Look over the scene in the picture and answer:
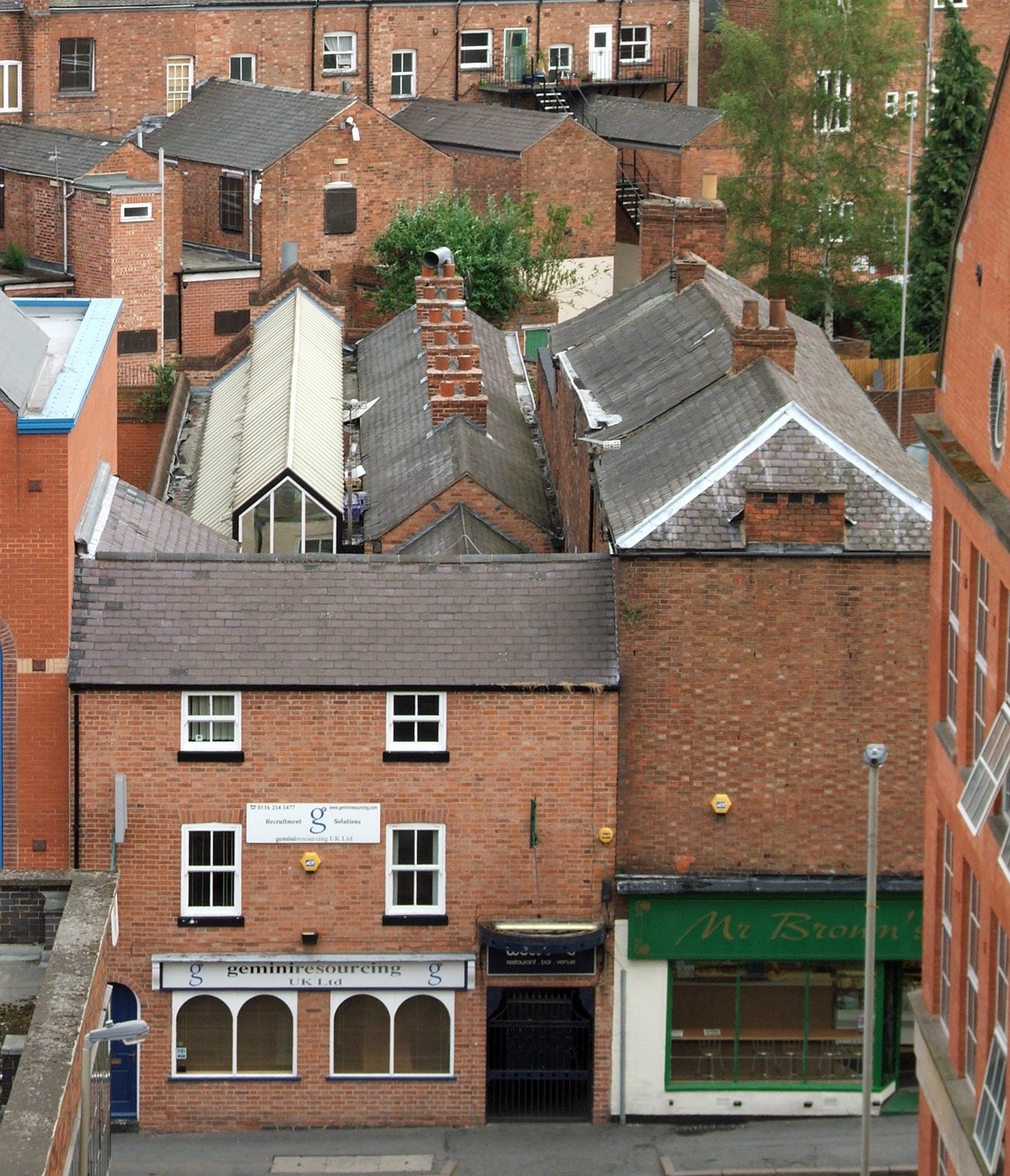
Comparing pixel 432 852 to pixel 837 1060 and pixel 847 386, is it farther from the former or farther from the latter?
pixel 847 386

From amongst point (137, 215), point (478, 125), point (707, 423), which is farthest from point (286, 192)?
point (707, 423)

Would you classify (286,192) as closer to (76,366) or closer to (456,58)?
(456,58)

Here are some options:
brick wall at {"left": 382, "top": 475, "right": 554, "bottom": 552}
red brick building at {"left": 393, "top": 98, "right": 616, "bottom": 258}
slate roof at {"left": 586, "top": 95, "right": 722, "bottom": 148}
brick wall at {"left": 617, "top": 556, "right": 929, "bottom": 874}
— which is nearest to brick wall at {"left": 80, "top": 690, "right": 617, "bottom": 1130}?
brick wall at {"left": 617, "top": 556, "right": 929, "bottom": 874}

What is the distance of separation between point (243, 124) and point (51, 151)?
21.4 feet

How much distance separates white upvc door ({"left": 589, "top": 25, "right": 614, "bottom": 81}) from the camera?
8694 centimetres

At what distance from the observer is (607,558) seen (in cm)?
3581

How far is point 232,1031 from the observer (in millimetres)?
35438

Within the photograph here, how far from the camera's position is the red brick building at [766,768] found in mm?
34906

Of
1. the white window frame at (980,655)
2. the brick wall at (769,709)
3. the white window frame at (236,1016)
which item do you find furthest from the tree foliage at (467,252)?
the white window frame at (980,655)

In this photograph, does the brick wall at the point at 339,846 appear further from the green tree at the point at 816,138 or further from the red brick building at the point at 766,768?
the green tree at the point at 816,138

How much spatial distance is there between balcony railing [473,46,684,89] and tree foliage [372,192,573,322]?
14.8 meters

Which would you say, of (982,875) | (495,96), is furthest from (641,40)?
(982,875)

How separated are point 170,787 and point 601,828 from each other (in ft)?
19.7

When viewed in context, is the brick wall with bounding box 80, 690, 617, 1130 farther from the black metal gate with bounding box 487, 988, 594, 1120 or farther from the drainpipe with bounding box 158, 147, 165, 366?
the drainpipe with bounding box 158, 147, 165, 366
